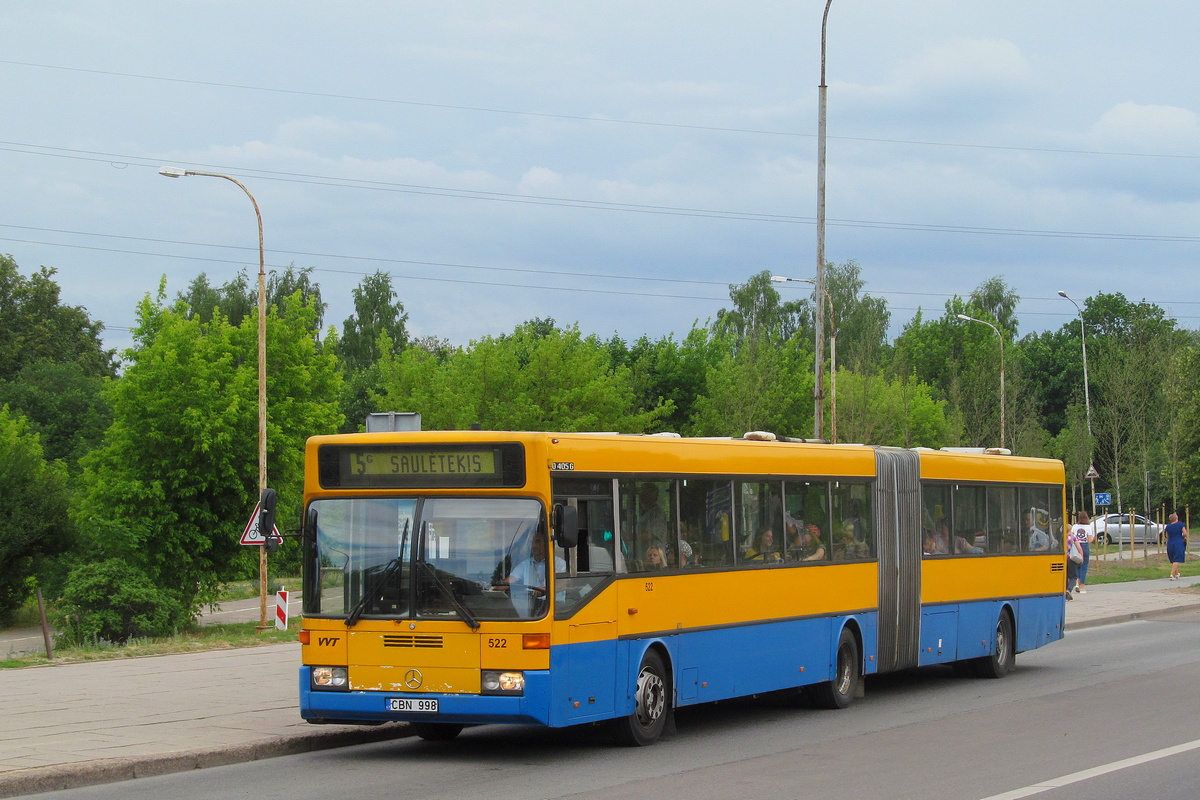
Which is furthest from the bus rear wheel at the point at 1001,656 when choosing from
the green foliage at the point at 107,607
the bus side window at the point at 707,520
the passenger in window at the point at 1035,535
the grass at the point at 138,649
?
the green foliage at the point at 107,607

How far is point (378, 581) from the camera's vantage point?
36.4ft

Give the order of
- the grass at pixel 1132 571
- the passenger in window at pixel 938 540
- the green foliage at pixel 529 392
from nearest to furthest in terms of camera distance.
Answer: the passenger in window at pixel 938 540
the grass at pixel 1132 571
the green foliage at pixel 529 392

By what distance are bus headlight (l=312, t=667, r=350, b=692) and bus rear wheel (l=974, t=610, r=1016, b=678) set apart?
10.3 m

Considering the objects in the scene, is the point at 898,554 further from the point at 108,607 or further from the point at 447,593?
the point at 108,607

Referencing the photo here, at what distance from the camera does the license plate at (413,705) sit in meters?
10.8

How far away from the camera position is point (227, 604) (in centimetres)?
5806

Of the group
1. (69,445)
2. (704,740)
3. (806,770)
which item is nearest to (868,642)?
(704,740)

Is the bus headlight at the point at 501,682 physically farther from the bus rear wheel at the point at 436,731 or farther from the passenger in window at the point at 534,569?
the bus rear wheel at the point at 436,731

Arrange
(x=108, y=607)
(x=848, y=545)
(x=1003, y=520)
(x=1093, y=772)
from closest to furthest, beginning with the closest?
(x=1093, y=772) → (x=848, y=545) → (x=1003, y=520) → (x=108, y=607)

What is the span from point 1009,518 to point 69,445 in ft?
223

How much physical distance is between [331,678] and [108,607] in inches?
778

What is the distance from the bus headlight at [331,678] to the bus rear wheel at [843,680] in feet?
19.4

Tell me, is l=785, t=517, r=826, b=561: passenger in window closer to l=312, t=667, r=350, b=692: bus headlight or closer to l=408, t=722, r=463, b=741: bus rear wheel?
l=408, t=722, r=463, b=741: bus rear wheel

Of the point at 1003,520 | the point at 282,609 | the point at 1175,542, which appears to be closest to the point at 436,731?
the point at 1003,520
